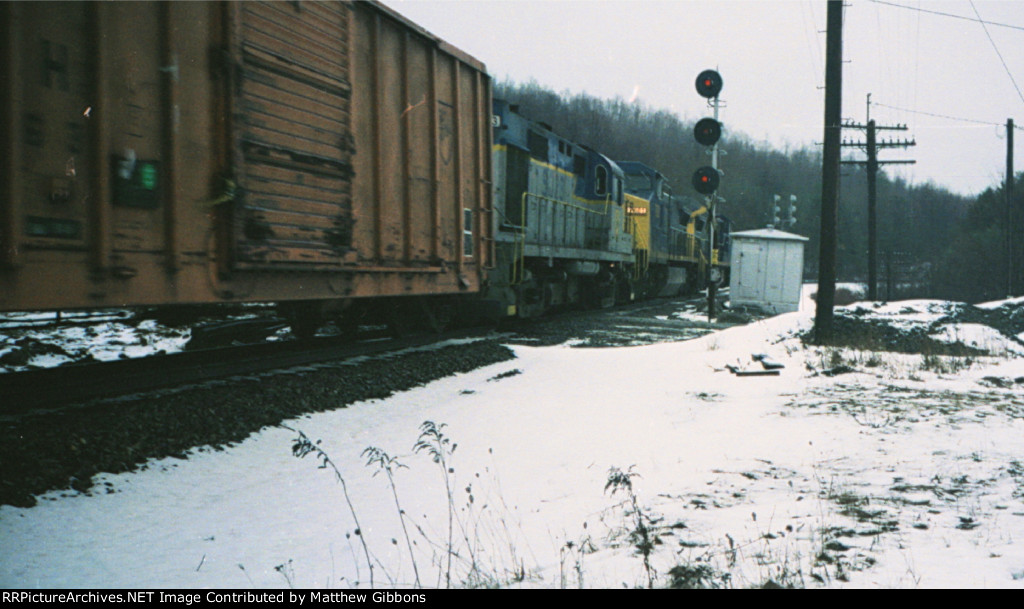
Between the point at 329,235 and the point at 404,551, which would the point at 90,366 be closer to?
the point at 329,235

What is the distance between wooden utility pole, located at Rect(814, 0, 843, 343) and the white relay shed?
7.89 meters

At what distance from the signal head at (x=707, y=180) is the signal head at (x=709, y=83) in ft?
6.45

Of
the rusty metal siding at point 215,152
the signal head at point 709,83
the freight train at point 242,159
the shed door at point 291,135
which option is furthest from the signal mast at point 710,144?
the shed door at point 291,135

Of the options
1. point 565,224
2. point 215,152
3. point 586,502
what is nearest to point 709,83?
point 565,224

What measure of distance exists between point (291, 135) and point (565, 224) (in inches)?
365

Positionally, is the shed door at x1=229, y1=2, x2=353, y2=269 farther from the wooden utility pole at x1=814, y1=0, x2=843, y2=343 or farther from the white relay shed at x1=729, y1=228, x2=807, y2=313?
the white relay shed at x1=729, y1=228, x2=807, y2=313

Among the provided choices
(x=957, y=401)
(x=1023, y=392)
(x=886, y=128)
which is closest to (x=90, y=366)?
(x=957, y=401)

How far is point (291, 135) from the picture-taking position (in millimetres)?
5688

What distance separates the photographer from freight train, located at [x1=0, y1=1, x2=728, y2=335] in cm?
394

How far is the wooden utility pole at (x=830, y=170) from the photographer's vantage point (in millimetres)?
11133

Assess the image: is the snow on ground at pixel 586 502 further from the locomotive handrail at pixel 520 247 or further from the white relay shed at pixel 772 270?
the white relay shed at pixel 772 270

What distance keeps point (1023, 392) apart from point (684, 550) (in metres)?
5.42

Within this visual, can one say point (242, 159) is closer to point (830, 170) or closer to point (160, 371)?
point (160, 371)

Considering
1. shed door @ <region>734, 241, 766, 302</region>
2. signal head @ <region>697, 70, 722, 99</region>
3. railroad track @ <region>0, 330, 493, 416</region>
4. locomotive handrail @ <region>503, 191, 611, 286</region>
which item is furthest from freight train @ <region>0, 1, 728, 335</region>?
shed door @ <region>734, 241, 766, 302</region>
